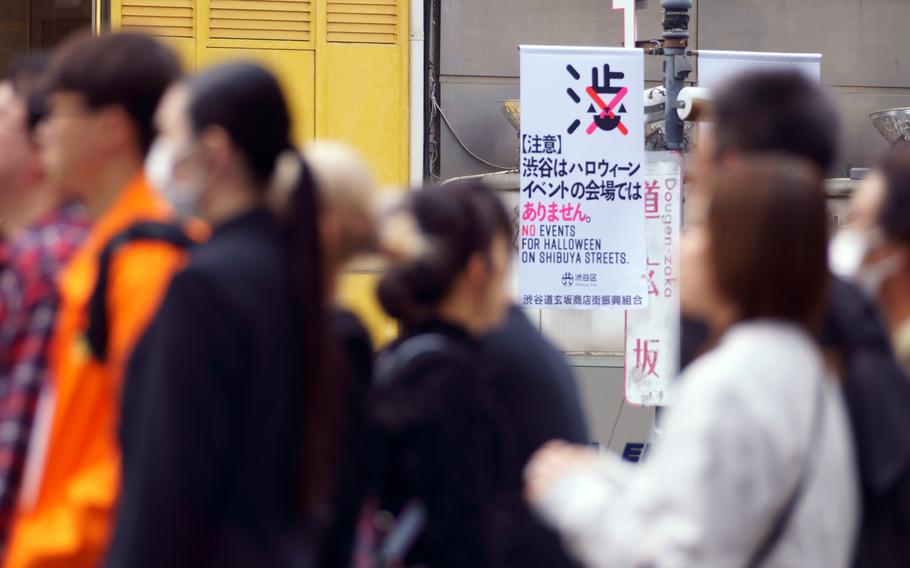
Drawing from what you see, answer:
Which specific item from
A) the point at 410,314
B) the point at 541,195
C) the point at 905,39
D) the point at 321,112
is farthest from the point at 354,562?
the point at 905,39

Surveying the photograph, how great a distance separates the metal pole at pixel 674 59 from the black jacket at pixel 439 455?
6618 mm

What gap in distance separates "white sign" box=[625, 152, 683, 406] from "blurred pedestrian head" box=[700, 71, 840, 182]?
20.7 feet

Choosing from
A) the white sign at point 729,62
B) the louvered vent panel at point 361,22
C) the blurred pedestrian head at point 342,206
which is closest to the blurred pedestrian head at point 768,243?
the blurred pedestrian head at point 342,206

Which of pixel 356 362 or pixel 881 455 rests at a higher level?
pixel 356 362

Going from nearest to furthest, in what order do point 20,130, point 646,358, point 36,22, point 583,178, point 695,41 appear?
point 20,130, point 583,178, point 646,358, point 36,22, point 695,41

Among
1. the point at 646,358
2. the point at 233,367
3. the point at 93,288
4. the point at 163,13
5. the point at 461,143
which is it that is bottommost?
the point at 646,358

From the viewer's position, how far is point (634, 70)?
8.92 meters

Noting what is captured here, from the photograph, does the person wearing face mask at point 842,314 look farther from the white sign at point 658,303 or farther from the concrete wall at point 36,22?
the concrete wall at point 36,22

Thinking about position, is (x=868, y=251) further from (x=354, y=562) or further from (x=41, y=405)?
(x=41, y=405)

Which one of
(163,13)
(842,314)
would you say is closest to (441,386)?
(842,314)

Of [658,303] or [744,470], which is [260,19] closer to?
[658,303]

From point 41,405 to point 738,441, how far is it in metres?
1.28

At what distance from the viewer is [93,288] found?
8.21 ft

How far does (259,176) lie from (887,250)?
126 centimetres
